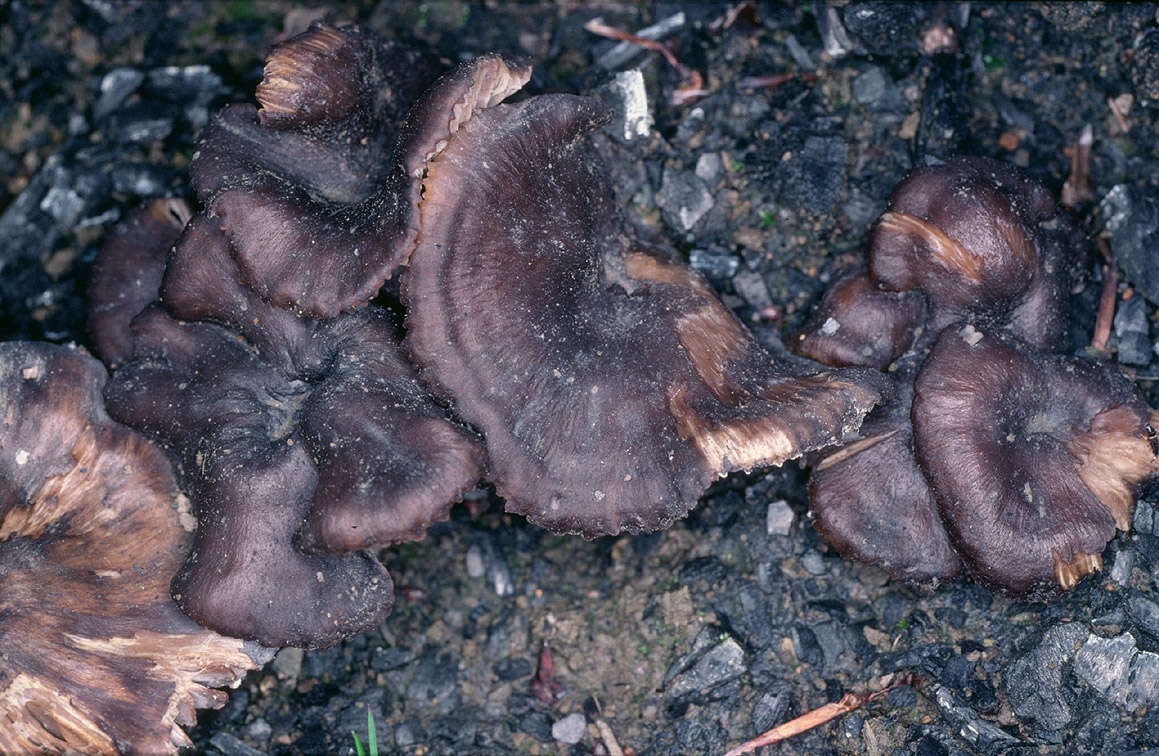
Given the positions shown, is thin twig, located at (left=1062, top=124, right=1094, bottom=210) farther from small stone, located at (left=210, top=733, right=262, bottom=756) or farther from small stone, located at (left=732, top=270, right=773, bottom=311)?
small stone, located at (left=210, top=733, right=262, bottom=756)

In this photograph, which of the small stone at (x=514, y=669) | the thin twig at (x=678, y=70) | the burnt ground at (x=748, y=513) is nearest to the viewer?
the burnt ground at (x=748, y=513)

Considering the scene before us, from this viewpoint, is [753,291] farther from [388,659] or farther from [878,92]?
[388,659]

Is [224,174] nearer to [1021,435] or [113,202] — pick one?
[113,202]

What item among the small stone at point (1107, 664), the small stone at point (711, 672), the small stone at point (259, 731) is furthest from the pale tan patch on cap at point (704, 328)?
the small stone at point (259, 731)

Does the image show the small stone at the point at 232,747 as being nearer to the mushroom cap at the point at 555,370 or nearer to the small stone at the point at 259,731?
the small stone at the point at 259,731

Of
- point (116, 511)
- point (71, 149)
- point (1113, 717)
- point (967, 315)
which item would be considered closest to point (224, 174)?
point (116, 511)

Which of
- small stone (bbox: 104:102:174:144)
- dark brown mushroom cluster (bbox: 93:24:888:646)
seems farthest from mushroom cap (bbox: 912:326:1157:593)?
small stone (bbox: 104:102:174:144)
